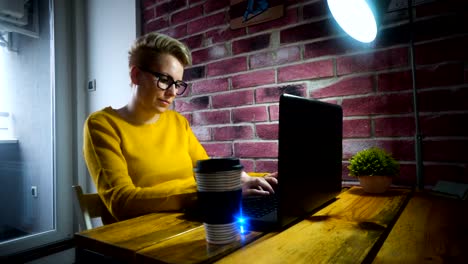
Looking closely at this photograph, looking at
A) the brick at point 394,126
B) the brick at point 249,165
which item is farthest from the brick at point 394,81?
the brick at point 249,165

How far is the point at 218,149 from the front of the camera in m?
1.76

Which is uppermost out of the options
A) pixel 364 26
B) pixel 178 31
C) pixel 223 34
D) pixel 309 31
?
pixel 178 31

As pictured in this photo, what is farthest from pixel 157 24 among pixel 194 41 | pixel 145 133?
pixel 145 133

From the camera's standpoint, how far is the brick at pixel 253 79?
156cm

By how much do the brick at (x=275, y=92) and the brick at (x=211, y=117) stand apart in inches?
9.1

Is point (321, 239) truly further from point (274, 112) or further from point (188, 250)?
point (274, 112)

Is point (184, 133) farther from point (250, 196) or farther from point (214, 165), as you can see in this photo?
point (214, 165)

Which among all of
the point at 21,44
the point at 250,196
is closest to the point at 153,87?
the point at 250,196

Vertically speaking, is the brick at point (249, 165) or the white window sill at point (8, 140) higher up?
the white window sill at point (8, 140)

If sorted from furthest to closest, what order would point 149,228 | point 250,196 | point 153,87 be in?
point 153,87 → point 250,196 → point 149,228

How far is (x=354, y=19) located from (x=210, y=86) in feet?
3.01

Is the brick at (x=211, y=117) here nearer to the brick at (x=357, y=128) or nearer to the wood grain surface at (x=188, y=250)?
the brick at (x=357, y=128)

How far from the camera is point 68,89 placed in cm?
245

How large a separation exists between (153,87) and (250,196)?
2.41ft
